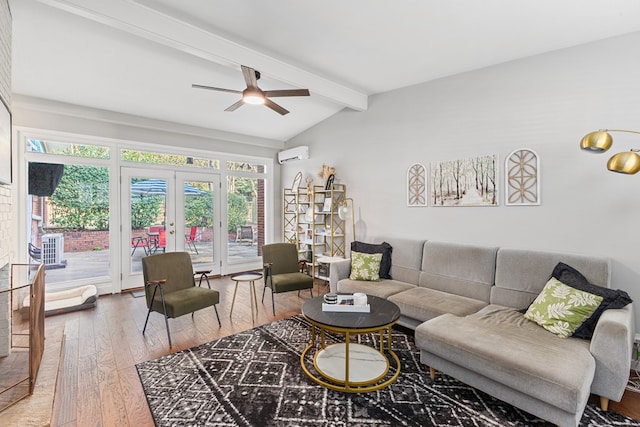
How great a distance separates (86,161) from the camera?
15.2ft

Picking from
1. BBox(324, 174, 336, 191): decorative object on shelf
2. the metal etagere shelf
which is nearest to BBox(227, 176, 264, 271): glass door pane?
the metal etagere shelf

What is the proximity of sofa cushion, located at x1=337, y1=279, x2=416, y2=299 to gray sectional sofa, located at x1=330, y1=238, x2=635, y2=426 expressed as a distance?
0.01 meters

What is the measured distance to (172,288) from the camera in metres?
3.52

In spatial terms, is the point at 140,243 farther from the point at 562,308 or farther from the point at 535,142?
the point at 535,142

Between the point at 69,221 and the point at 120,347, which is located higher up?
the point at 69,221

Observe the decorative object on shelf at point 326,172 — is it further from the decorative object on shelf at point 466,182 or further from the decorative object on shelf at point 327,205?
the decorative object on shelf at point 466,182

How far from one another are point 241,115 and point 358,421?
4664 millimetres

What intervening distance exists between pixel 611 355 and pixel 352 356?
5.78 feet

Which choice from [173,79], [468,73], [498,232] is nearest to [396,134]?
[468,73]

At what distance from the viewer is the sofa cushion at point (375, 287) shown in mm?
3531

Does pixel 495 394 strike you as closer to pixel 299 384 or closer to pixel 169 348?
pixel 299 384

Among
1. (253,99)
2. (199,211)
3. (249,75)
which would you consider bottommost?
(199,211)

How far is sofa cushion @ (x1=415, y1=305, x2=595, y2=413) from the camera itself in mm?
1808

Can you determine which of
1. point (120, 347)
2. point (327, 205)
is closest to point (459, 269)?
point (327, 205)
